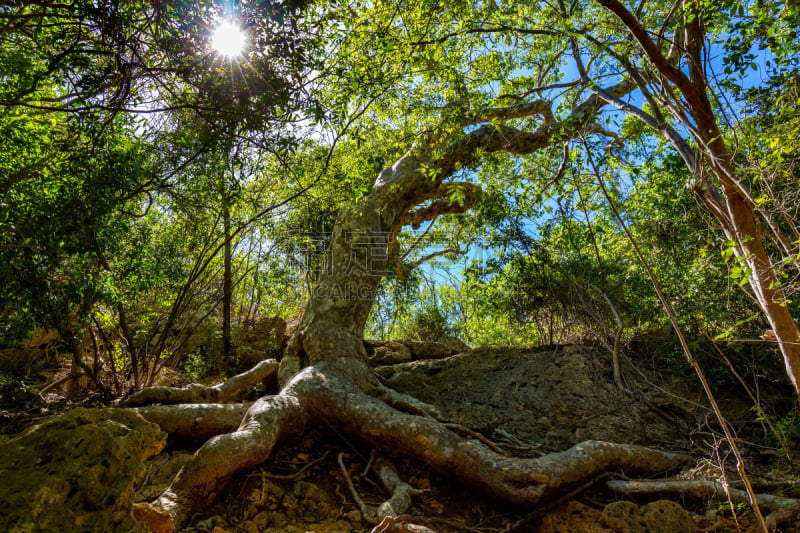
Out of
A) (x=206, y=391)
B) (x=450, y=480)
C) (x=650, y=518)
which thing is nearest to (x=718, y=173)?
(x=650, y=518)

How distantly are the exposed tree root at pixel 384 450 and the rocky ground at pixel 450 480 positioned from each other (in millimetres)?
180

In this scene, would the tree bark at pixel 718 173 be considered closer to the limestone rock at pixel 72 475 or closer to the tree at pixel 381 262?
the tree at pixel 381 262

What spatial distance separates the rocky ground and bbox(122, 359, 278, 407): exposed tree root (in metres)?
0.54

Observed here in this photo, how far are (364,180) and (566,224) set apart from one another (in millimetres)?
3267

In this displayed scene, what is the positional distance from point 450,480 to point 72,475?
3000 millimetres

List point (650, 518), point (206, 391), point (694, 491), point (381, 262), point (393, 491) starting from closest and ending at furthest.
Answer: point (650, 518) < point (694, 491) < point (393, 491) < point (206, 391) < point (381, 262)

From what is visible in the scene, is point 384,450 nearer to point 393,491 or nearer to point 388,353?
point 393,491

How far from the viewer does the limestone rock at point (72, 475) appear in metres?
1.59

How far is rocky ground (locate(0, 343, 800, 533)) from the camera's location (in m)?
1.80

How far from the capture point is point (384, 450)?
3.97 metres

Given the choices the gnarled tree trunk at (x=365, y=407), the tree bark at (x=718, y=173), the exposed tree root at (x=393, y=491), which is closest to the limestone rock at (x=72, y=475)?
the gnarled tree trunk at (x=365, y=407)

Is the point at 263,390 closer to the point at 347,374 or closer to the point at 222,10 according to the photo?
the point at 347,374

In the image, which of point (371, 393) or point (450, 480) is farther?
point (371, 393)

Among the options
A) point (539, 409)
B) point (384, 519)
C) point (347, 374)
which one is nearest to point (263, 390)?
point (347, 374)
